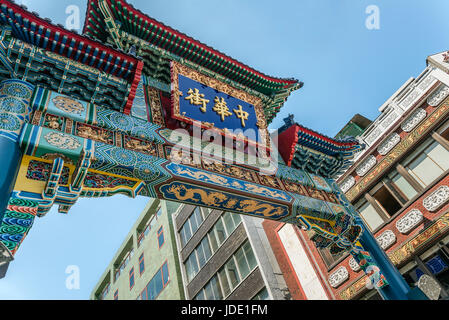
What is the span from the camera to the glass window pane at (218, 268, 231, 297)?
15342mm

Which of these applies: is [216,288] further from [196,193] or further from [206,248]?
[196,193]

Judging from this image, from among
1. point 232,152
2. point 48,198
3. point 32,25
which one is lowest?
point 48,198

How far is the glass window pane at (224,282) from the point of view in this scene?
1534 cm

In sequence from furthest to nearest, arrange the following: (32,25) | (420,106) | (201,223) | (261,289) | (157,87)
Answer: (201,223), (261,289), (420,106), (157,87), (32,25)

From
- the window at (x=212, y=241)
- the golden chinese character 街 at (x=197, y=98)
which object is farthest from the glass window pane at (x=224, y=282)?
the golden chinese character 街 at (x=197, y=98)

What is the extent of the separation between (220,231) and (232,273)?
2562 millimetres

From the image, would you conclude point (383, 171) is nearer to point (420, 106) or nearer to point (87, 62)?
point (420, 106)

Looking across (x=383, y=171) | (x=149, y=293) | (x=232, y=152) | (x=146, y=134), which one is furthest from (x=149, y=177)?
(x=149, y=293)

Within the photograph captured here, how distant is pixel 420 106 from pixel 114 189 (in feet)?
34.0

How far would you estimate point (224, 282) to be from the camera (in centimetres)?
1568

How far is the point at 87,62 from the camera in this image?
221 inches

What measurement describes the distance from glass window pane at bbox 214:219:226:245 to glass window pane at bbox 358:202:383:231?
7631 mm

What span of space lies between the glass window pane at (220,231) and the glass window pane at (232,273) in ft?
4.61

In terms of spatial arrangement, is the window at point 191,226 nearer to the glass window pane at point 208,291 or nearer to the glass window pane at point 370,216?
the glass window pane at point 208,291
